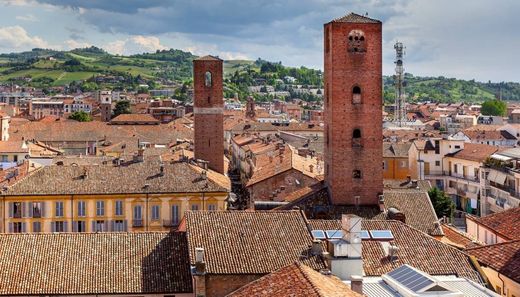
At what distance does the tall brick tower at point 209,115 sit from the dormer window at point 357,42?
3001 centimetres

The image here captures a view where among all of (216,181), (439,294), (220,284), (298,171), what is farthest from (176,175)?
(439,294)

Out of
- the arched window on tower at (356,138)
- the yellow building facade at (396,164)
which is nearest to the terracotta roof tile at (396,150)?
the yellow building facade at (396,164)

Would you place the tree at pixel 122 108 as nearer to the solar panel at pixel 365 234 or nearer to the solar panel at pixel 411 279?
the solar panel at pixel 365 234

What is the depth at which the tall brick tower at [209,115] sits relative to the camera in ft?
255

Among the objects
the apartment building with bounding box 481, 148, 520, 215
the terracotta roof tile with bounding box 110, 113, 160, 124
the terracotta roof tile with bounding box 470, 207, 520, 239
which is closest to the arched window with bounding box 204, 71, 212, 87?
the apartment building with bounding box 481, 148, 520, 215

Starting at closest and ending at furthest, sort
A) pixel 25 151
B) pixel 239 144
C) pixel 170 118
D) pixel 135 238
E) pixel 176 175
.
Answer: pixel 135 238 < pixel 176 175 < pixel 25 151 < pixel 239 144 < pixel 170 118

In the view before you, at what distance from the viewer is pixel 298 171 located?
60719 mm

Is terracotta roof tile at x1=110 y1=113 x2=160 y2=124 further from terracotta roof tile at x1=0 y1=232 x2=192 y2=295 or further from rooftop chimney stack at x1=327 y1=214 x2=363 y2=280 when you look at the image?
rooftop chimney stack at x1=327 y1=214 x2=363 y2=280

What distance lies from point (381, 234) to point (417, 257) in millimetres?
2970

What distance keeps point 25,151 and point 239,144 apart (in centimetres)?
3528

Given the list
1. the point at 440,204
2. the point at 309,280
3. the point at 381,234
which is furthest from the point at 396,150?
the point at 309,280

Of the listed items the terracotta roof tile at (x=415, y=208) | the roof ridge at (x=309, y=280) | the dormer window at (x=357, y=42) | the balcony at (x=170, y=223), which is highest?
the dormer window at (x=357, y=42)

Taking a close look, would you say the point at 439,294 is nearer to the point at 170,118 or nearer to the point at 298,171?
the point at 298,171

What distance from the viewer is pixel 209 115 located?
7831 centimetres
